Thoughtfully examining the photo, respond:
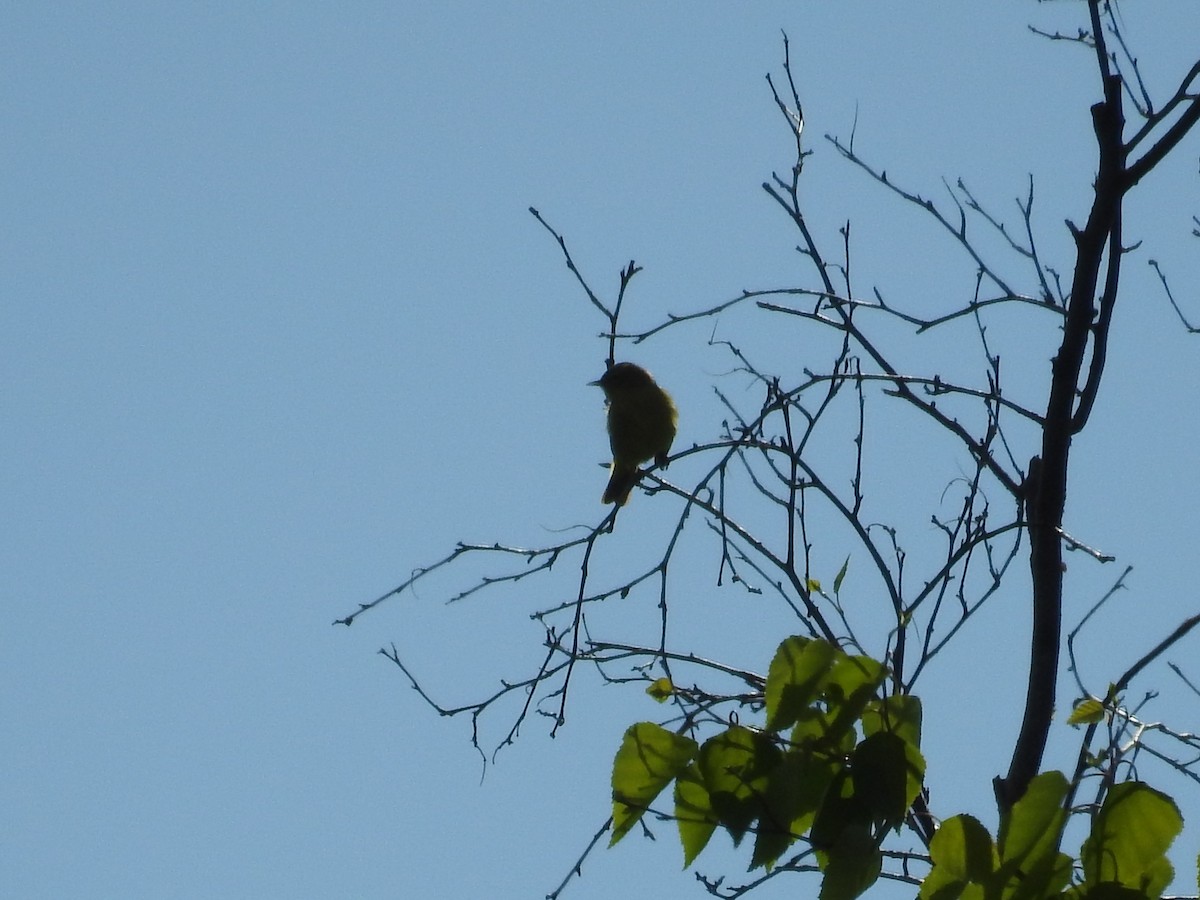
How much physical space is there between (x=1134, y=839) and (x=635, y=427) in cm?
638

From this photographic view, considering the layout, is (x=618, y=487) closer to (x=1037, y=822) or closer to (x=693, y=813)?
(x=693, y=813)

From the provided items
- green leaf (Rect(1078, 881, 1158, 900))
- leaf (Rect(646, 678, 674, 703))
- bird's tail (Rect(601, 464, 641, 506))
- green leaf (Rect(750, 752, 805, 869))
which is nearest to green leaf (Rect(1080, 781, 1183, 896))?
green leaf (Rect(1078, 881, 1158, 900))

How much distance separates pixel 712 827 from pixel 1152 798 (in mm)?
552

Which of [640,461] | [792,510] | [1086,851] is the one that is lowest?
[1086,851]

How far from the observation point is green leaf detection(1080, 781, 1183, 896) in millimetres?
1740

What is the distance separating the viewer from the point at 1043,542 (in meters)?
2.85

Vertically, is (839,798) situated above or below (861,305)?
below

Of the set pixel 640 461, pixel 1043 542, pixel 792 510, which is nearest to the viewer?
pixel 1043 542

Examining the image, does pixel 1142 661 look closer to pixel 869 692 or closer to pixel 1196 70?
pixel 869 692

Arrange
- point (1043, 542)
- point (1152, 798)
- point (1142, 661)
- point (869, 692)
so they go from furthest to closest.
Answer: point (1043, 542), point (1142, 661), point (869, 692), point (1152, 798)

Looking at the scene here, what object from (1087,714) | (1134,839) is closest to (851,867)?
(1134,839)

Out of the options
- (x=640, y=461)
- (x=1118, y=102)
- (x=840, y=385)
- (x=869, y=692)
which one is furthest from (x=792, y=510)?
(x=640, y=461)

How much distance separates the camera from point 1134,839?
1762 millimetres

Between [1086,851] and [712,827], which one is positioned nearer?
[1086,851]
